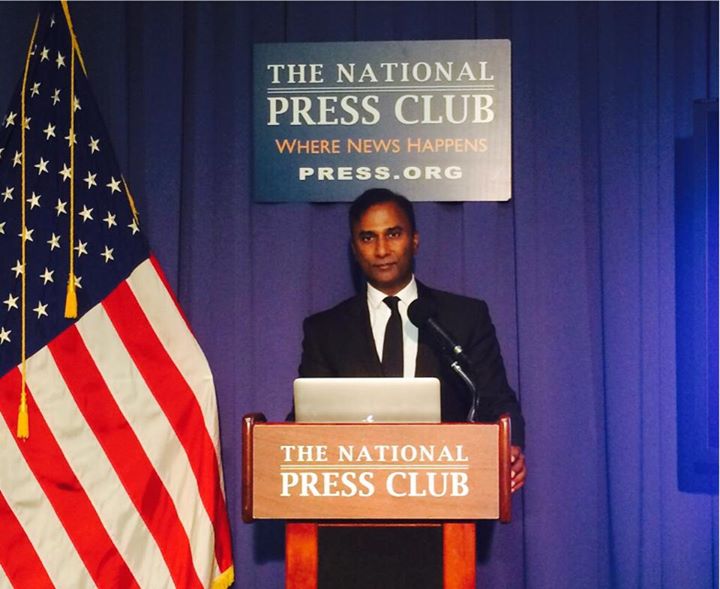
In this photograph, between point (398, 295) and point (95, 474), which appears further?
point (398, 295)

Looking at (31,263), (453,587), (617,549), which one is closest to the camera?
(453,587)

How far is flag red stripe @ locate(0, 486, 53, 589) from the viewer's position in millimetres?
2898

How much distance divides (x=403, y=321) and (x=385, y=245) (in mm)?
254

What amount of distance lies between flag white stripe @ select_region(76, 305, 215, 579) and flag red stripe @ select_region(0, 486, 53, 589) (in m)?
0.44

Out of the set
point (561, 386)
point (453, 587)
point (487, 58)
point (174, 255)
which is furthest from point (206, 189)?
point (453, 587)

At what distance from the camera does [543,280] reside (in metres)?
3.29

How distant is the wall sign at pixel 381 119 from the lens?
10.9 feet

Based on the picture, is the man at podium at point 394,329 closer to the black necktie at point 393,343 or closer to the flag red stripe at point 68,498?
the black necktie at point 393,343

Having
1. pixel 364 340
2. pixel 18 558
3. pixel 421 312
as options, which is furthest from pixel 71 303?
pixel 421 312

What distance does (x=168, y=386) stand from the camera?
3.06 metres

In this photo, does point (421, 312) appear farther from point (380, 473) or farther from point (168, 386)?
point (168, 386)

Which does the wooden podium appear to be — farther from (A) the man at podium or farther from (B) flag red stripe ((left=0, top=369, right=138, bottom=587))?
(B) flag red stripe ((left=0, top=369, right=138, bottom=587))

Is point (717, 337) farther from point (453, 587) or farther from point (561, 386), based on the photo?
point (453, 587)

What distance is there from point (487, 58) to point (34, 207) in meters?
1.62
